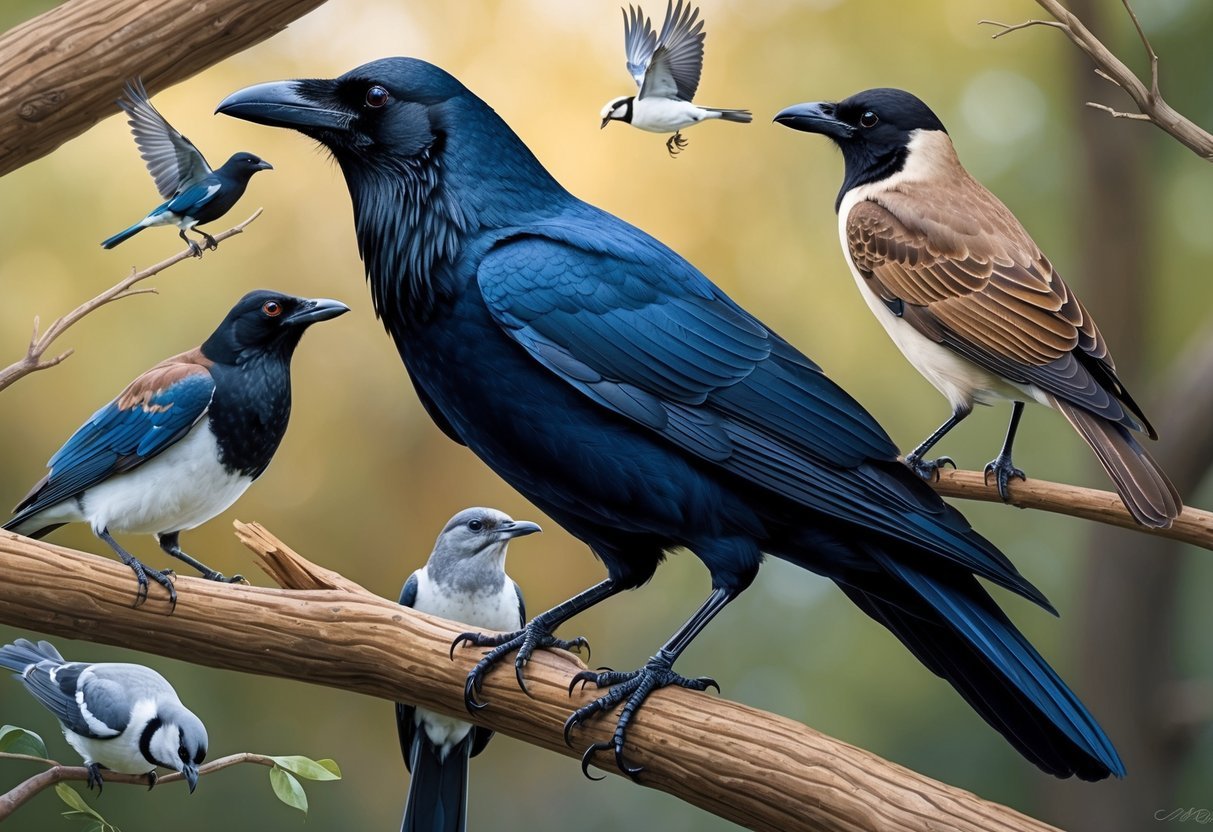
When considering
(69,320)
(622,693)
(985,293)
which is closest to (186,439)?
(69,320)

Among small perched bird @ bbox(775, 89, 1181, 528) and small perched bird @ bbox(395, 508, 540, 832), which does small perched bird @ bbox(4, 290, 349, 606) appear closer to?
small perched bird @ bbox(395, 508, 540, 832)

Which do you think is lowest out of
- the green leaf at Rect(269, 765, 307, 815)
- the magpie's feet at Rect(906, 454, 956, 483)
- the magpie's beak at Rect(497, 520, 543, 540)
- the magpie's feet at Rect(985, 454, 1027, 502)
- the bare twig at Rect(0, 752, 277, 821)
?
the bare twig at Rect(0, 752, 277, 821)

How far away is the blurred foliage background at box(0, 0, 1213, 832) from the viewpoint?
3732mm

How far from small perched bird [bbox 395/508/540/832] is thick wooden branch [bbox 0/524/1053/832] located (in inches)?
14.3

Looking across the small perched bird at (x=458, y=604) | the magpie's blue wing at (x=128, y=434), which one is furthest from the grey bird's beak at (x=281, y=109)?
the small perched bird at (x=458, y=604)

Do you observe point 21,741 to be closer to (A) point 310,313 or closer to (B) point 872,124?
(A) point 310,313

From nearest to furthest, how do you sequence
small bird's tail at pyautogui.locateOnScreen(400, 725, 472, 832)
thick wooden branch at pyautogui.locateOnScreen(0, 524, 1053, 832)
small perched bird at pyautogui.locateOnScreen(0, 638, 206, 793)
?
thick wooden branch at pyautogui.locateOnScreen(0, 524, 1053, 832) → small perched bird at pyautogui.locateOnScreen(0, 638, 206, 793) → small bird's tail at pyautogui.locateOnScreen(400, 725, 472, 832)

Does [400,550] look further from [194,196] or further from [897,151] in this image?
[194,196]

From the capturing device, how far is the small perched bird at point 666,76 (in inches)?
72.2

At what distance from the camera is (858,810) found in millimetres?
1898

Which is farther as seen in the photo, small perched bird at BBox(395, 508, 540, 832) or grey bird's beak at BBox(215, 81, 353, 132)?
small perched bird at BBox(395, 508, 540, 832)

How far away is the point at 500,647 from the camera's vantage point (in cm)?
210

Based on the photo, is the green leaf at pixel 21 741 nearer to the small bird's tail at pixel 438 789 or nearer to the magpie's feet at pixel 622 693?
the small bird's tail at pixel 438 789

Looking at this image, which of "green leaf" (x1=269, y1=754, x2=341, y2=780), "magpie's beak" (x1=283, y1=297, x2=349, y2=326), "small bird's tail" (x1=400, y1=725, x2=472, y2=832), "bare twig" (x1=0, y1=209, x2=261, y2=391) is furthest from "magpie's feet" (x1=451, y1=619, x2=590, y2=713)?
"bare twig" (x1=0, y1=209, x2=261, y2=391)
